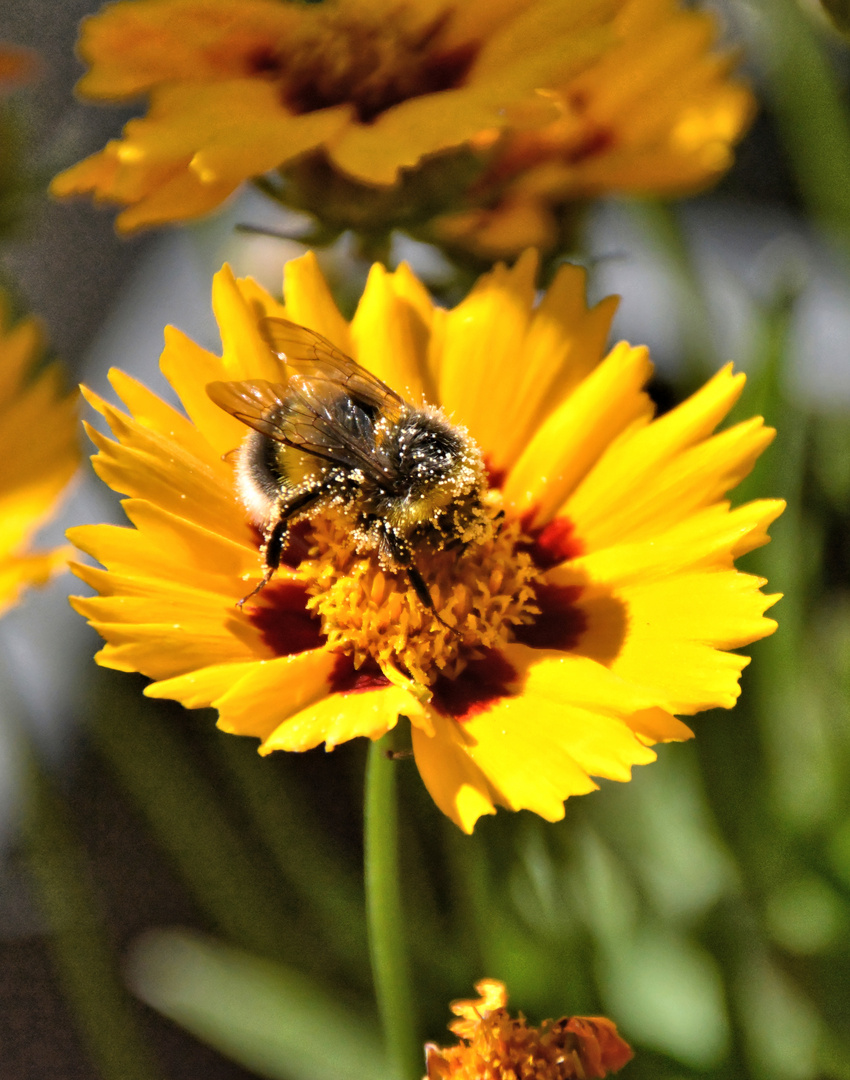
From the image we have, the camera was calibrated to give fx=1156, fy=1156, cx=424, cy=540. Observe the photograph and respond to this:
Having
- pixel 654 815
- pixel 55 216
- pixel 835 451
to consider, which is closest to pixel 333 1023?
pixel 654 815

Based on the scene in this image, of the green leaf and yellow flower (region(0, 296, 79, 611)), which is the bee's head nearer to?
yellow flower (region(0, 296, 79, 611))

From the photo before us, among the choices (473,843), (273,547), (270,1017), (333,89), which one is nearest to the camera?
(273,547)

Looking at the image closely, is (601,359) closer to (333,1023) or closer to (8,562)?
(8,562)

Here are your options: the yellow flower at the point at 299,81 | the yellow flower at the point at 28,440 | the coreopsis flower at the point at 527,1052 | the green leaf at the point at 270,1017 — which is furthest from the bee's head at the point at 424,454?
the green leaf at the point at 270,1017

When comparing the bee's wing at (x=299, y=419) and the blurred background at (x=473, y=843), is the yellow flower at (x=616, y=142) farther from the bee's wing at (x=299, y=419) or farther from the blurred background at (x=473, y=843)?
the bee's wing at (x=299, y=419)

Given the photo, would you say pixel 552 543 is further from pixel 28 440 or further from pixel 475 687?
pixel 28 440

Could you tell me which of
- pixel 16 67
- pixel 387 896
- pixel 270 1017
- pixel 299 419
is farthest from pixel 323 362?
pixel 270 1017

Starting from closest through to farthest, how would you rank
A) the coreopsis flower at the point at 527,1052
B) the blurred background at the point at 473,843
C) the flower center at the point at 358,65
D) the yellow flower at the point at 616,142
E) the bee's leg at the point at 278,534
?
1. the coreopsis flower at the point at 527,1052
2. the bee's leg at the point at 278,534
3. the flower center at the point at 358,65
4. the yellow flower at the point at 616,142
5. the blurred background at the point at 473,843
